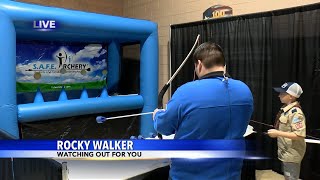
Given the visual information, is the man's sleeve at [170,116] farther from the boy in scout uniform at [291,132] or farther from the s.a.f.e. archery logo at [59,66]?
the s.a.f.e. archery logo at [59,66]

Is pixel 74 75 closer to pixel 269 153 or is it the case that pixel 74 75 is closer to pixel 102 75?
pixel 102 75

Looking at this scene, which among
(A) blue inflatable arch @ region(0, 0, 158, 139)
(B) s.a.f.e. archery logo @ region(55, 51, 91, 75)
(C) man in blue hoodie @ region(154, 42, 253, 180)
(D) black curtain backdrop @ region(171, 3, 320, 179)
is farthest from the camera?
(B) s.a.f.e. archery logo @ region(55, 51, 91, 75)

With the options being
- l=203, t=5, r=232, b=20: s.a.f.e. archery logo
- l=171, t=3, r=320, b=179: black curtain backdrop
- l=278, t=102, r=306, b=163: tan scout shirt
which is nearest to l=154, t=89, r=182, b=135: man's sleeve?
l=278, t=102, r=306, b=163: tan scout shirt

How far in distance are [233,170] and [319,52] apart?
5.96 ft

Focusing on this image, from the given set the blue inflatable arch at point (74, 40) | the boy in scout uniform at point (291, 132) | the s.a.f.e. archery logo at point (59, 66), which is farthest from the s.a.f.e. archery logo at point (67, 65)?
the boy in scout uniform at point (291, 132)

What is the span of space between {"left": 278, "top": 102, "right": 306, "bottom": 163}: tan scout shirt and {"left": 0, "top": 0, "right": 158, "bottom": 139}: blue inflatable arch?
5.23ft

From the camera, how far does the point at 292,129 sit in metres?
2.43

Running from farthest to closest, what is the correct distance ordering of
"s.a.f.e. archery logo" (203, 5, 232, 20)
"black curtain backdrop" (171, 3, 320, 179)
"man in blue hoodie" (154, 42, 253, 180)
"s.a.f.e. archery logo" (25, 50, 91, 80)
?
"s.a.f.e. archery logo" (203, 5, 232, 20) < "s.a.f.e. archery logo" (25, 50, 91, 80) < "black curtain backdrop" (171, 3, 320, 179) < "man in blue hoodie" (154, 42, 253, 180)

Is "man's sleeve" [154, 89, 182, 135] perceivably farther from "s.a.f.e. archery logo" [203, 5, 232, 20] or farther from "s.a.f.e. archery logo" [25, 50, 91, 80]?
"s.a.f.e. archery logo" [203, 5, 232, 20]

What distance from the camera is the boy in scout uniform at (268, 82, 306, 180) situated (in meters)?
2.40

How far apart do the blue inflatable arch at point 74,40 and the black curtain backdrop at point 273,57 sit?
31.7 inches

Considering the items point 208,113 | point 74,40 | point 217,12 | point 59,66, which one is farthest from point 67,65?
point 208,113

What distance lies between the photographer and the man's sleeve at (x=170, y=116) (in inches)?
55.3

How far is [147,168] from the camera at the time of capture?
170cm
